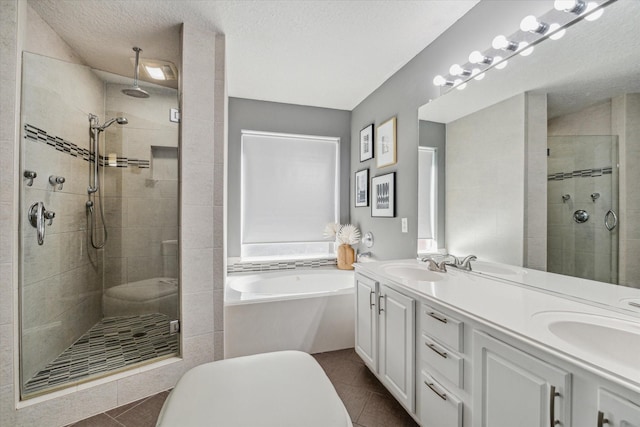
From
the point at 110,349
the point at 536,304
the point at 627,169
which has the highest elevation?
the point at 627,169

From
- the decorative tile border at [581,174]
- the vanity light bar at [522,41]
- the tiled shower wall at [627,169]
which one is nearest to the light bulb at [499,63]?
the vanity light bar at [522,41]

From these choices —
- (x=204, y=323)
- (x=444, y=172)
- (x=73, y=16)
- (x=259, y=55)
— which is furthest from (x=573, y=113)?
(x=73, y=16)

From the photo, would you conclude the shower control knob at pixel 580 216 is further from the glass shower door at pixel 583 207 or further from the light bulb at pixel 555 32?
the light bulb at pixel 555 32

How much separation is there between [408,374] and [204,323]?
139 cm

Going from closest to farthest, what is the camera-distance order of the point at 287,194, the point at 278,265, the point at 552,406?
1. the point at 552,406
2. the point at 278,265
3. the point at 287,194

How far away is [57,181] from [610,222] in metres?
2.98

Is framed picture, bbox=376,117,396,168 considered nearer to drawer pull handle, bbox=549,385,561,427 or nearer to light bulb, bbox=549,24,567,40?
light bulb, bbox=549,24,567,40

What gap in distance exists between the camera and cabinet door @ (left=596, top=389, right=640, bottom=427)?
0.66 m

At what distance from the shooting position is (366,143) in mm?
3031

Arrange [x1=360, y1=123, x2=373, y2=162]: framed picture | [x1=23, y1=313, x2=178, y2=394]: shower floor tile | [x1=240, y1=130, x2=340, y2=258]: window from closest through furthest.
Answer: [x1=23, y1=313, x2=178, y2=394]: shower floor tile, [x1=360, y1=123, x2=373, y2=162]: framed picture, [x1=240, y1=130, x2=340, y2=258]: window

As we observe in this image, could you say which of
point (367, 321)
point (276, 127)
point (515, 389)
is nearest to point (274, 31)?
point (276, 127)

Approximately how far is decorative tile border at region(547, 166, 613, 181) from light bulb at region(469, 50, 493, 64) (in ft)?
2.58

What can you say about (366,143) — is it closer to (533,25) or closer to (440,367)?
(533,25)

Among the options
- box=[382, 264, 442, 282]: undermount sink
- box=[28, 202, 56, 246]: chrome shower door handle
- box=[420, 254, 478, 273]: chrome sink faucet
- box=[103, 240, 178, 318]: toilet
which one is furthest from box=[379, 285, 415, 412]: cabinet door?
box=[28, 202, 56, 246]: chrome shower door handle
